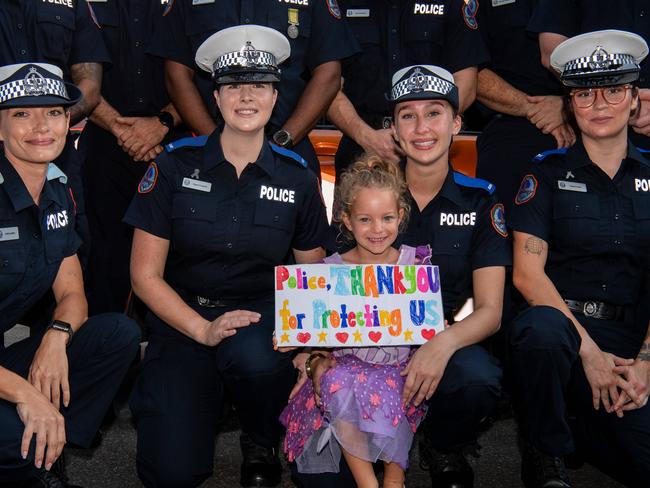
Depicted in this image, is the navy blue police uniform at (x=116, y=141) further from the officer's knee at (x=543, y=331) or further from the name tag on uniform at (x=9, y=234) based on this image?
the officer's knee at (x=543, y=331)

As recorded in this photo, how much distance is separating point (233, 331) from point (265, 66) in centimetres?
106

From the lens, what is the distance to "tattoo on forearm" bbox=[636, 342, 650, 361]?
346 cm

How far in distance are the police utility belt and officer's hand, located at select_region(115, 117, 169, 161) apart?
2090 mm

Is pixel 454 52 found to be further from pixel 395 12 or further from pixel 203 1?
pixel 203 1

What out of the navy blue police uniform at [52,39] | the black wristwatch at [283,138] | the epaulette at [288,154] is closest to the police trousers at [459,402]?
the epaulette at [288,154]

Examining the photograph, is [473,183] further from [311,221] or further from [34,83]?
[34,83]

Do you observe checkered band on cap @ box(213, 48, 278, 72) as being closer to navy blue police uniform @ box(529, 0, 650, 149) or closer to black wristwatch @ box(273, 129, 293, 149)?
black wristwatch @ box(273, 129, 293, 149)

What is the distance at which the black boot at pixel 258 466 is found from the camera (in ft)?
11.8

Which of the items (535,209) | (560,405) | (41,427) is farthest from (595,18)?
(41,427)

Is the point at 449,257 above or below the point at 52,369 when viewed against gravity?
above

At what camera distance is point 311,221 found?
3.84 m

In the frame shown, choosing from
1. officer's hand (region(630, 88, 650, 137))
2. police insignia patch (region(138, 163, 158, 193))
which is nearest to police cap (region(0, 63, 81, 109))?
police insignia patch (region(138, 163, 158, 193))

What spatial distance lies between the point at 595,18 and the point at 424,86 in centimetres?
106

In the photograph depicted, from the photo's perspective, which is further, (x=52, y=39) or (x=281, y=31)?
(x=281, y=31)
